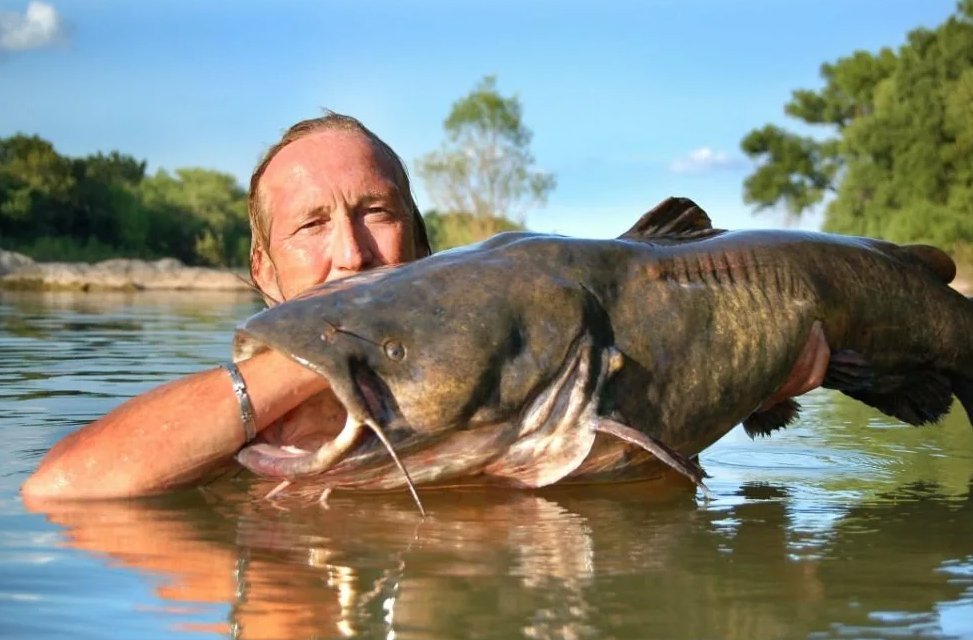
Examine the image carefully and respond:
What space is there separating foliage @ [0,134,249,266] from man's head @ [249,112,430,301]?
3174 centimetres

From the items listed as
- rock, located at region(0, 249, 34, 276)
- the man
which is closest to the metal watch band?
the man

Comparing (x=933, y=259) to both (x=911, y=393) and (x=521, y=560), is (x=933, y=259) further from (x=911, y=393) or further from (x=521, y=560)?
(x=521, y=560)

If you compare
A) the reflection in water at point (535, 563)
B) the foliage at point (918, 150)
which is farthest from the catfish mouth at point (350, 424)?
the foliage at point (918, 150)

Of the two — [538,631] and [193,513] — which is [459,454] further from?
[538,631]

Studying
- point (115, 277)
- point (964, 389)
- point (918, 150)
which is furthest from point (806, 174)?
point (964, 389)

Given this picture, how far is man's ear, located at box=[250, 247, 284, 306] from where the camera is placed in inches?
161

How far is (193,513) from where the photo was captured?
299 cm

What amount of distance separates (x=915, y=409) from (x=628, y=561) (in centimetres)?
165

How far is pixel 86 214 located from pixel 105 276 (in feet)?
61.8

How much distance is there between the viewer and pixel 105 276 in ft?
97.6

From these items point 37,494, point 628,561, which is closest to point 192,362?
point 37,494

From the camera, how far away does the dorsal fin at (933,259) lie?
3.72m

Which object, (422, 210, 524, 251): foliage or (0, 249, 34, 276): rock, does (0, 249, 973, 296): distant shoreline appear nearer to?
(0, 249, 34, 276): rock

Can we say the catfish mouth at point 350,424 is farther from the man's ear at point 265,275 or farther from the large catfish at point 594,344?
the man's ear at point 265,275
